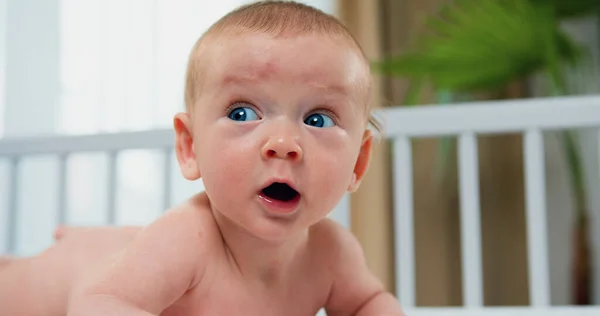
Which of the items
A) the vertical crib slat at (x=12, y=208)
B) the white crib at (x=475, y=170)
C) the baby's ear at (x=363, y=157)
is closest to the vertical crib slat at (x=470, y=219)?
the white crib at (x=475, y=170)

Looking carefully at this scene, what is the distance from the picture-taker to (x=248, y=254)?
2.55 ft

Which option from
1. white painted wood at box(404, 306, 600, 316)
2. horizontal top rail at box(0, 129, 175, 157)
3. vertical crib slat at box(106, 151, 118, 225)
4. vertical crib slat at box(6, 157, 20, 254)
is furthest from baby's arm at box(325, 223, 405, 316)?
vertical crib slat at box(6, 157, 20, 254)

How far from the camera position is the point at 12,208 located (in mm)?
1703

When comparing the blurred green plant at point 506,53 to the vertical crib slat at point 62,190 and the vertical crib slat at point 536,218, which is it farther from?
the vertical crib slat at point 62,190

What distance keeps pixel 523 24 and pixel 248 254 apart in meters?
1.38

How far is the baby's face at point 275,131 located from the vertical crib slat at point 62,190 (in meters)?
1.04

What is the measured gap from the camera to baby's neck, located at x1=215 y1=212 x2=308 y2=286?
2.53 feet

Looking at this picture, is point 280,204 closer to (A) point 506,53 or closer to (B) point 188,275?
(B) point 188,275

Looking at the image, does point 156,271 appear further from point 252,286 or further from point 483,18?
point 483,18

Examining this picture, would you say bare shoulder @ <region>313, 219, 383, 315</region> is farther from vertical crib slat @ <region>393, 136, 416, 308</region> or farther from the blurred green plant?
the blurred green plant

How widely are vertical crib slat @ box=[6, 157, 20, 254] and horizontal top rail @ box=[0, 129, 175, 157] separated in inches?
1.5

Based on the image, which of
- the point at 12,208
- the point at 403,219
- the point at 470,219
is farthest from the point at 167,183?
the point at 470,219

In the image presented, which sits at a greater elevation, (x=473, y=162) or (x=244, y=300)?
(x=473, y=162)

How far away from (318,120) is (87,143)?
1059 millimetres
